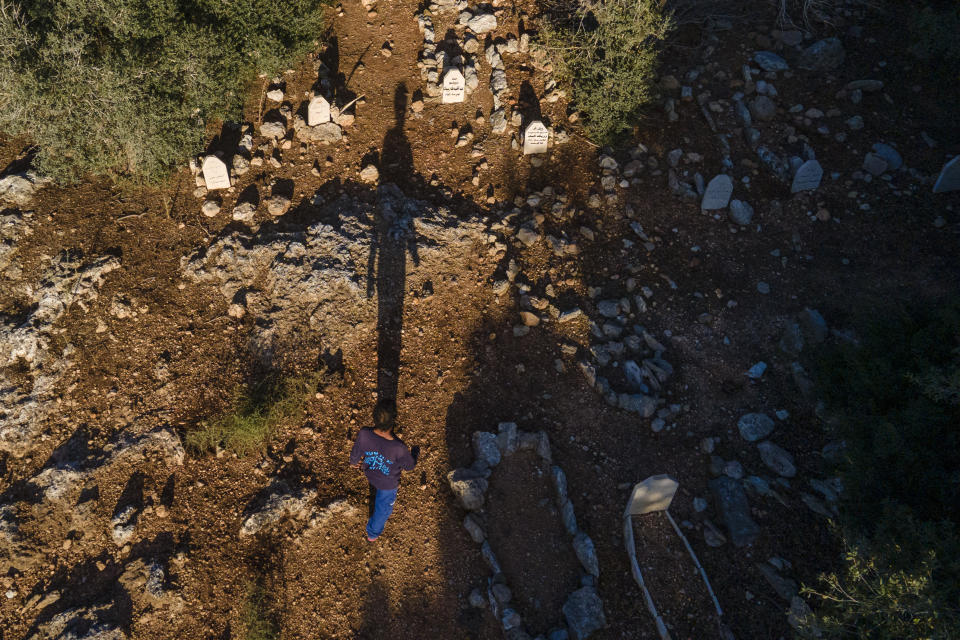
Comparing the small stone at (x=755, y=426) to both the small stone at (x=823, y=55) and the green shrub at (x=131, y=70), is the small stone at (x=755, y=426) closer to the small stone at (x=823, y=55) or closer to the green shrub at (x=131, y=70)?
the small stone at (x=823, y=55)

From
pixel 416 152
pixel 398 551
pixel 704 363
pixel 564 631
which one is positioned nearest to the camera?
pixel 564 631

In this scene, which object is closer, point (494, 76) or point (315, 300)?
point (315, 300)

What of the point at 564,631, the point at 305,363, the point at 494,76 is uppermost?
the point at 494,76

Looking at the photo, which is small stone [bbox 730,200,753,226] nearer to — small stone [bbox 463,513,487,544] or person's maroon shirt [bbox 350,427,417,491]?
small stone [bbox 463,513,487,544]

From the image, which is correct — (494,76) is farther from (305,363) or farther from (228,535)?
(228,535)

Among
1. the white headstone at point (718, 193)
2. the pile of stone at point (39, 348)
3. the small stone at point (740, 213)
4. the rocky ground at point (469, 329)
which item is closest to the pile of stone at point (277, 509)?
the rocky ground at point (469, 329)

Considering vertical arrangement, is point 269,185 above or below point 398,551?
above

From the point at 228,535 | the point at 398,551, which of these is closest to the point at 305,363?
the point at 228,535
